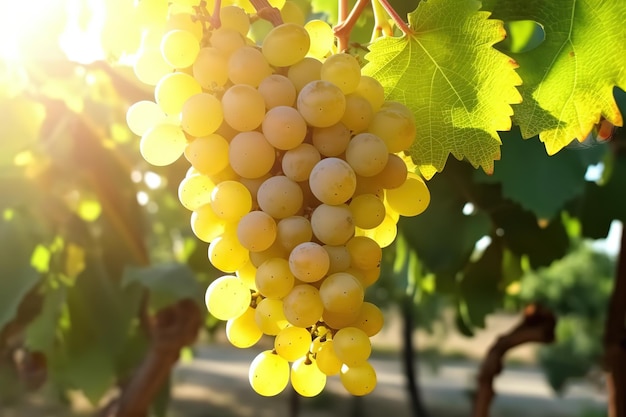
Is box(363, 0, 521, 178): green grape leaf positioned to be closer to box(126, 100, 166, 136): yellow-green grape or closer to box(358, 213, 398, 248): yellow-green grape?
box(358, 213, 398, 248): yellow-green grape

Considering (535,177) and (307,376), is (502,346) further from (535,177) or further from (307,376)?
(307,376)

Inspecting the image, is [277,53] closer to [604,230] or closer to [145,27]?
[145,27]

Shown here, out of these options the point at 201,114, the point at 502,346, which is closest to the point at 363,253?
the point at 201,114

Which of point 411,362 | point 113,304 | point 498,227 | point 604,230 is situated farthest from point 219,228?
point 411,362

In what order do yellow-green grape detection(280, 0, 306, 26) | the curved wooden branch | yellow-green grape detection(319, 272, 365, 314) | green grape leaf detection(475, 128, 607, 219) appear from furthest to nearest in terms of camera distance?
the curved wooden branch
green grape leaf detection(475, 128, 607, 219)
yellow-green grape detection(280, 0, 306, 26)
yellow-green grape detection(319, 272, 365, 314)

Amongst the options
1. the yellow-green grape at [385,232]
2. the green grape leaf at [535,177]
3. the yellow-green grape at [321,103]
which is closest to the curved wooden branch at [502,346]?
the green grape leaf at [535,177]

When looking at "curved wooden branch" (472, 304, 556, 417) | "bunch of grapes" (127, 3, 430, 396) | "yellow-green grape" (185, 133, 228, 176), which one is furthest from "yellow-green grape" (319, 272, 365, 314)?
"curved wooden branch" (472, 304, 556, 417)

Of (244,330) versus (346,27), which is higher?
(346,27)
